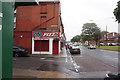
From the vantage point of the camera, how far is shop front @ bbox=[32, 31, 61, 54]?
55.1ft

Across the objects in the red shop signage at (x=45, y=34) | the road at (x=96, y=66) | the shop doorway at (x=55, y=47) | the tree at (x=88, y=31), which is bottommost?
the road at (x=96, y=66)

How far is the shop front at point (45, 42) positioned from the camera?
16.8 meters

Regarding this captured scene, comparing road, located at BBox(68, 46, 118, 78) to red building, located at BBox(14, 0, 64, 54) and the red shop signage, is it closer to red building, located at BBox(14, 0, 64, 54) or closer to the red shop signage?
the red shop signage

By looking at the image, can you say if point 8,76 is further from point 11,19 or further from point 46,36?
point 46,36

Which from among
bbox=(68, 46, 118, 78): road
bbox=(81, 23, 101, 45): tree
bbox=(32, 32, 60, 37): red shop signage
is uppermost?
bbox=(81, 23, 101, 45): tree

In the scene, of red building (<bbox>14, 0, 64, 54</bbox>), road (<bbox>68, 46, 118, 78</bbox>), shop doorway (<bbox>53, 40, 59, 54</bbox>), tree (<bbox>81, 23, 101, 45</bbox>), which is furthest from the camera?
tree (<bbox>81, 23, 101, 45</bbox>)

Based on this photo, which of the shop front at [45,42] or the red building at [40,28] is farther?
the red building at [40,28]

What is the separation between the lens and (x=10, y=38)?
345 cm

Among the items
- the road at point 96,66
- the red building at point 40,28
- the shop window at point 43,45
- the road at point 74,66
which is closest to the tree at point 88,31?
the red building at point 40,28

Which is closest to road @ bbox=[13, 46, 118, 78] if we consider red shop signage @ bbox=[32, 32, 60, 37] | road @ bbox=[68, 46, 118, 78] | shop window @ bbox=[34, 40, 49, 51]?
road @ bbox=[68, 46, 118, 78]

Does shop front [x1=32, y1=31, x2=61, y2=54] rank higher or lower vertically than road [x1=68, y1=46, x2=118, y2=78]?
higher

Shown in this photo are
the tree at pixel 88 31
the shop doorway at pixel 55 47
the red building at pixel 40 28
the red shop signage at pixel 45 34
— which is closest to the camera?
the red shop signage at pixel 45 34

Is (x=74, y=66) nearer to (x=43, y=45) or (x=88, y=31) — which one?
(x=43, y=45)

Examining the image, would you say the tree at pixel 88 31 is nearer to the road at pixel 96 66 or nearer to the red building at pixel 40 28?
the red building at pixel 40 28
